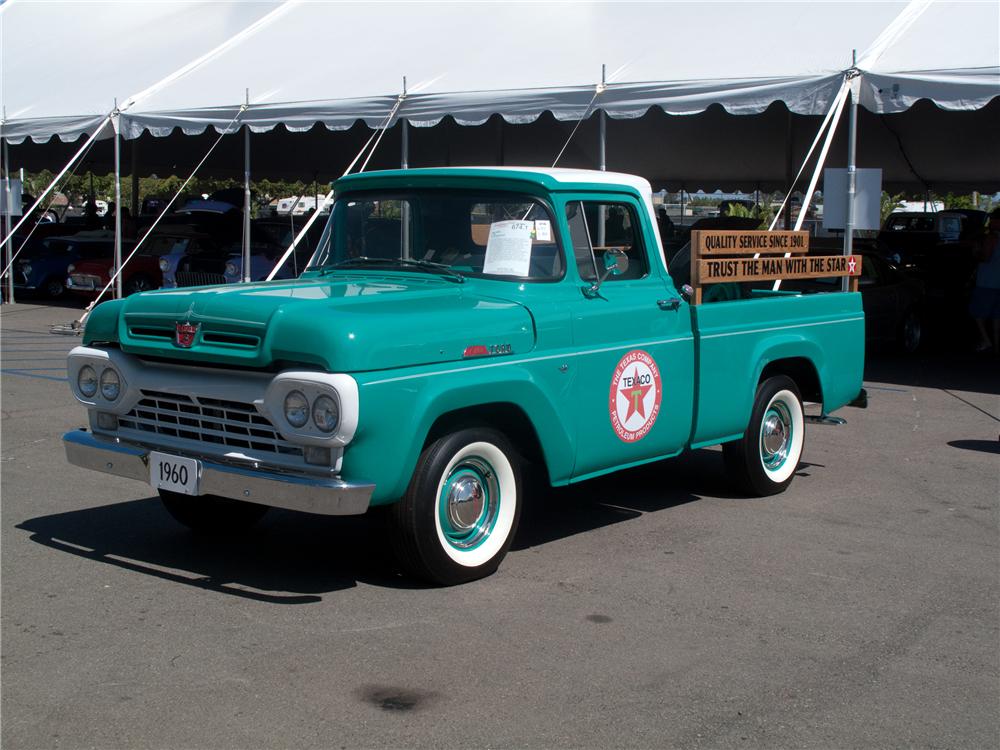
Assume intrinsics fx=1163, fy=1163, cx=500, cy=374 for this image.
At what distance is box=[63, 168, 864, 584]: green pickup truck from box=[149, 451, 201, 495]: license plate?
11 mm

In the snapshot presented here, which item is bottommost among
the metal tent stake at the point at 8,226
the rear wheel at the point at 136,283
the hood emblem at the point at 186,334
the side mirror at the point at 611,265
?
the hood emblem at the point at 186,334

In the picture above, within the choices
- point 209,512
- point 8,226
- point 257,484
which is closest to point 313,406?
point 257,484

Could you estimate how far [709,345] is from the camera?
6910mm

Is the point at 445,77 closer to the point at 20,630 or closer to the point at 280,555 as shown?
the point at 280,555

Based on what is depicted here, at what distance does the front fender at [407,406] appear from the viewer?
16.4ft

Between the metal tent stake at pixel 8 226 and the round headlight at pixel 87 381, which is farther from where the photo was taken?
the metal tent stake at pixel 8 226

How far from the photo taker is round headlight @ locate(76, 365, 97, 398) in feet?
19.5

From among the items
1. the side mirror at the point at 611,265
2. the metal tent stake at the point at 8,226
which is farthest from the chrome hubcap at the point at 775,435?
the metal tent stake at the point at 8,226

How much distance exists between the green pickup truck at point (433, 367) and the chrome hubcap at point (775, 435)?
0.96ft

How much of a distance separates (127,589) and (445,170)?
2.78m

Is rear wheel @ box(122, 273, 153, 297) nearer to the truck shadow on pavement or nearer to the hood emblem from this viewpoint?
the truck shadow on pavement

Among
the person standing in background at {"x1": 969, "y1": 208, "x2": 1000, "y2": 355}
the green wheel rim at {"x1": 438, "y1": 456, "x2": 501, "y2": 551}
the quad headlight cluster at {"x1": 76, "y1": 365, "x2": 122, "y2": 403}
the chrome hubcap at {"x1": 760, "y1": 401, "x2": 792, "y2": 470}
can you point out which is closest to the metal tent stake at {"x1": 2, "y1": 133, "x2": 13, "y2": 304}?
the quad headlight cluster at {"x1": 76, "y1": 365, "x2": 122, "y2": 403}

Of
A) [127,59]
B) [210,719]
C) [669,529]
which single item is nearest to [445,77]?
[127,59]

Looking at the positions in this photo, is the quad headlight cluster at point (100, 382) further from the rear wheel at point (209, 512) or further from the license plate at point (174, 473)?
the rear wheel at point (209, 512)
